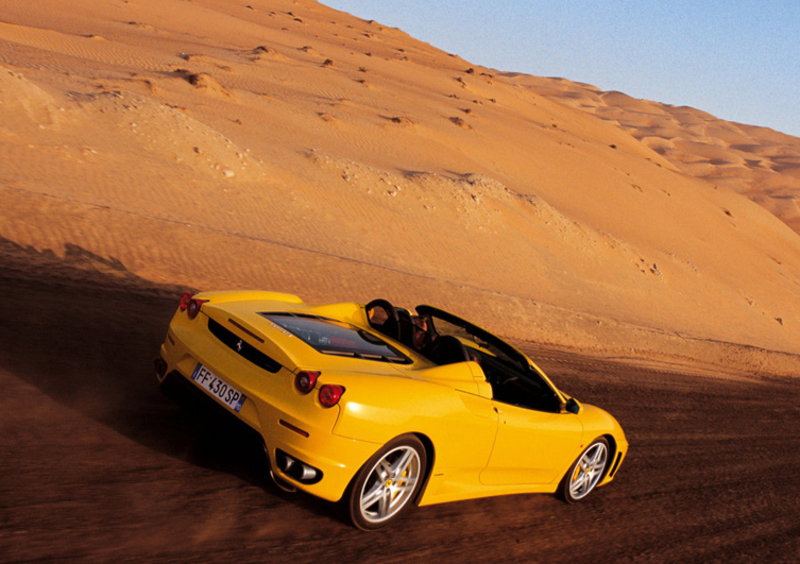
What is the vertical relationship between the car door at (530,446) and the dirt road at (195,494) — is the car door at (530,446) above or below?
above

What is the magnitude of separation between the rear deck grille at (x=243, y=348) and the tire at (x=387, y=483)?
2.72ft

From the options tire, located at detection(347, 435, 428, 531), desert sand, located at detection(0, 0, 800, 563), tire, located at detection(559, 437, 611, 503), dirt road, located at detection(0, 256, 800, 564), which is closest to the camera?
dirt road, located at detection(0, 256, 800, 564)

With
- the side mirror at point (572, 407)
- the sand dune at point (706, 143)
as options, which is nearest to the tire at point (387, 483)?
the side mirror at point (572, 407)

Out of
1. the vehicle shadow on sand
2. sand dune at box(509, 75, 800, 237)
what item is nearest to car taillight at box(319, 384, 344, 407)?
the vehicle shadow on sand

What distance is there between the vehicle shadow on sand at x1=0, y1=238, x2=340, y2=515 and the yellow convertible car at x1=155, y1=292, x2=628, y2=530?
1.04 ft

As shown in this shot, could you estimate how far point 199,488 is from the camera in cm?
422

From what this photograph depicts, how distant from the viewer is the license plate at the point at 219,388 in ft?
13.2

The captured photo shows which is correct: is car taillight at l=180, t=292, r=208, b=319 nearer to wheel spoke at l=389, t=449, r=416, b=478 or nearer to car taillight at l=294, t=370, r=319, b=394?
car taillight at l=294, t=370, r=319, b=394

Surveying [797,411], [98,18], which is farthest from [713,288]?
[98,18]

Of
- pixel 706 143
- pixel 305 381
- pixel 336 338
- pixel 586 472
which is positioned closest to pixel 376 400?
pixel 305 381

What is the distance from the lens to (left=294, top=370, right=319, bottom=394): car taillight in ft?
12.4

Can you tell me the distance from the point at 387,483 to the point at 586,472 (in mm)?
2574

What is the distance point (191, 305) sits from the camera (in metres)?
4.79

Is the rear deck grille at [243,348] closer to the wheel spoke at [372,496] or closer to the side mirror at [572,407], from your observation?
the wheel spoke at [372,496]
